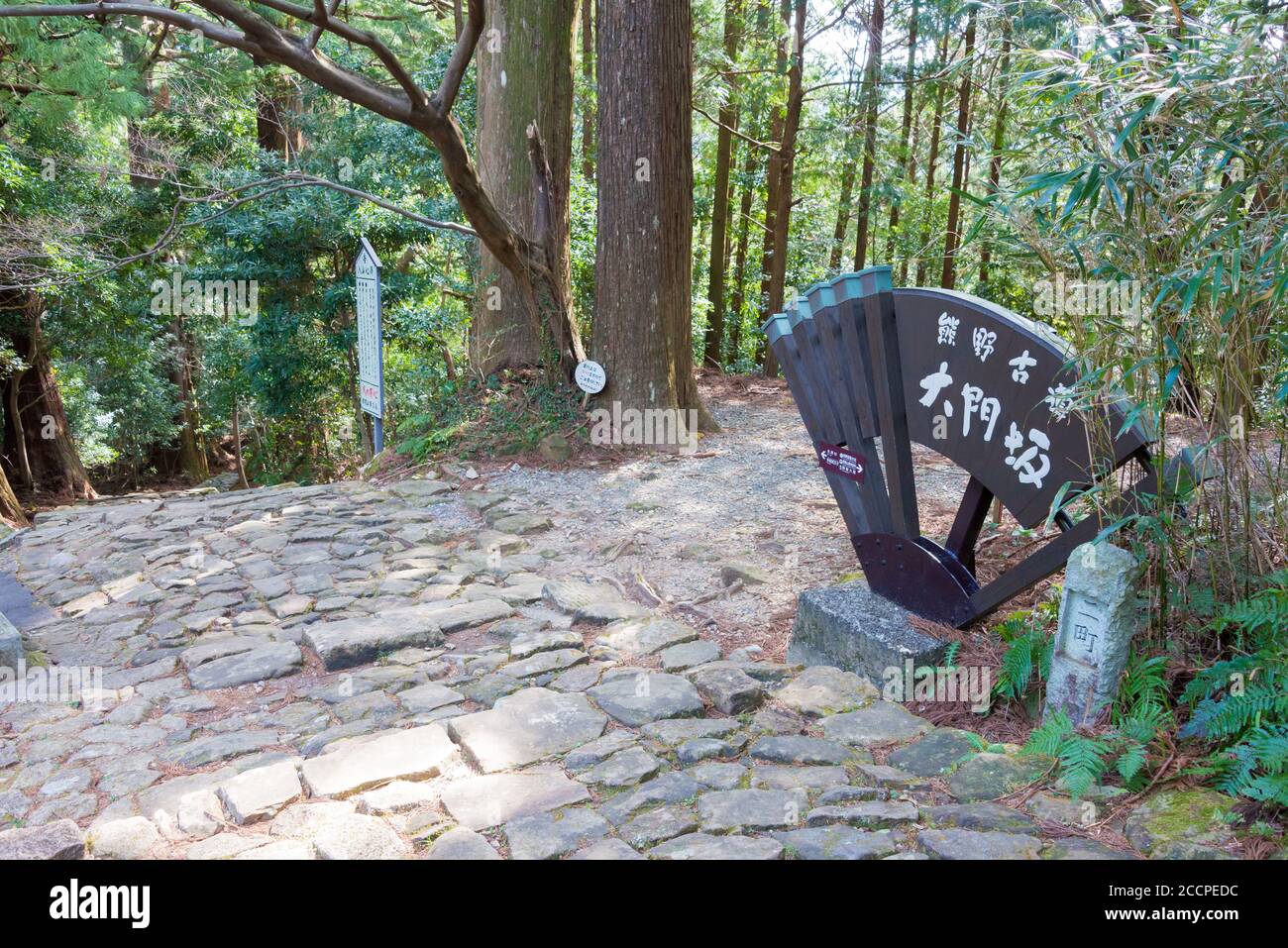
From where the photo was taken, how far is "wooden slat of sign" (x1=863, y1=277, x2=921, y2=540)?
159 inches

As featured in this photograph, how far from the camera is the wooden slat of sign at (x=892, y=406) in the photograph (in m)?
4.04

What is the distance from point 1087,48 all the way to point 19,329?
13274 mm

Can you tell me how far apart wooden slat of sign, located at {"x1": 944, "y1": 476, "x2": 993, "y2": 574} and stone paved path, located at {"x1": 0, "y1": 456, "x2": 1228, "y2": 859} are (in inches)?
29.2

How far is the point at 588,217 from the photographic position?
35.0 feet

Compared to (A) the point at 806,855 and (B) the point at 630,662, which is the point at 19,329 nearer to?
(B) the point at 630,662

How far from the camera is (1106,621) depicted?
308 centimetres

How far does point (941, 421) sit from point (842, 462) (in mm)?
632

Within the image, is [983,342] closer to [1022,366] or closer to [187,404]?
[1022,366]

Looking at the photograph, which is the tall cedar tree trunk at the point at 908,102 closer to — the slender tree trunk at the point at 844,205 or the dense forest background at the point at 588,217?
the dense forest background at the point at 588,217

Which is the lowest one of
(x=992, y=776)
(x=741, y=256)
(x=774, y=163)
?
(x=992, y=776)

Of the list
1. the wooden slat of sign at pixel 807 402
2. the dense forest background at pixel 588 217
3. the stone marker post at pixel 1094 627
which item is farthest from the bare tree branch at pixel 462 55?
the stone marker post at pixel 1094 627

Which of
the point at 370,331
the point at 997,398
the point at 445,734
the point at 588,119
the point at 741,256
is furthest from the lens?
the point at 741,256

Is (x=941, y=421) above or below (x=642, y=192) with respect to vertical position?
below

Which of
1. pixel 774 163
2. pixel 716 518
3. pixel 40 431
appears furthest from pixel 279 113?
pixel 716 518
